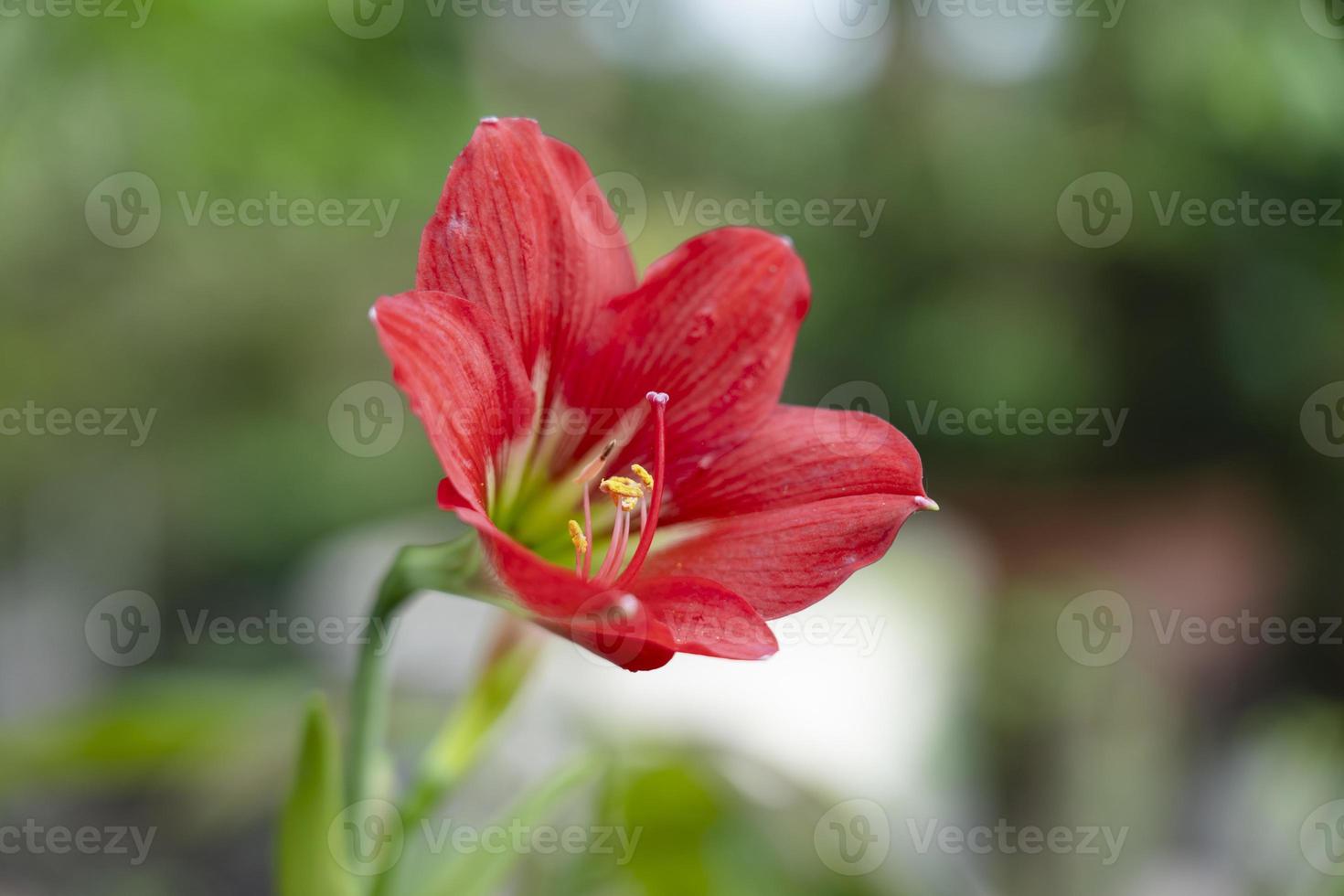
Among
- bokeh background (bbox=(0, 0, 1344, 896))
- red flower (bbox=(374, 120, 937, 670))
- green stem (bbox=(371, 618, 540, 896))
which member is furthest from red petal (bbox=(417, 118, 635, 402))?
bokeh background (bbox=(0, 0, 1344, 896))

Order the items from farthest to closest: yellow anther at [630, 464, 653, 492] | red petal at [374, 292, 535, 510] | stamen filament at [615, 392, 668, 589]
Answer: yellow anther at [630, 464, 653, 492] < stamen filament at [615, 392, 668, 589] < red petal at [374, 292, 535, 510]

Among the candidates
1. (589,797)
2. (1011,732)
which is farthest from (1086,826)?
(589,797)

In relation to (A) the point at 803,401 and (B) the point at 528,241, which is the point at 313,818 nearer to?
(B) the point at 528,241

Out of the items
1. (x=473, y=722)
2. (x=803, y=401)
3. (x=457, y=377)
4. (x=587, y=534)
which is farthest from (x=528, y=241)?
(x=803, y=401)

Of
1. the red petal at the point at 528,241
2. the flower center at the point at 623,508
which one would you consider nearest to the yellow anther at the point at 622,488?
the flower center at the point at 623,508

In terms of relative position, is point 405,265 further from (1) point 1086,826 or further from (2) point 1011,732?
(1) point 1086,826

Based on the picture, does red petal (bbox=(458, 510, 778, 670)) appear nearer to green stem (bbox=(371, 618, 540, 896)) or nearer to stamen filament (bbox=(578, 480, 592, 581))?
stamen filament (bbox=(578, 480, 592, 581))

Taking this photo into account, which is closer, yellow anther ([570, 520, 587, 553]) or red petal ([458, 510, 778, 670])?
red petal ([458, 510, 778, 670])
